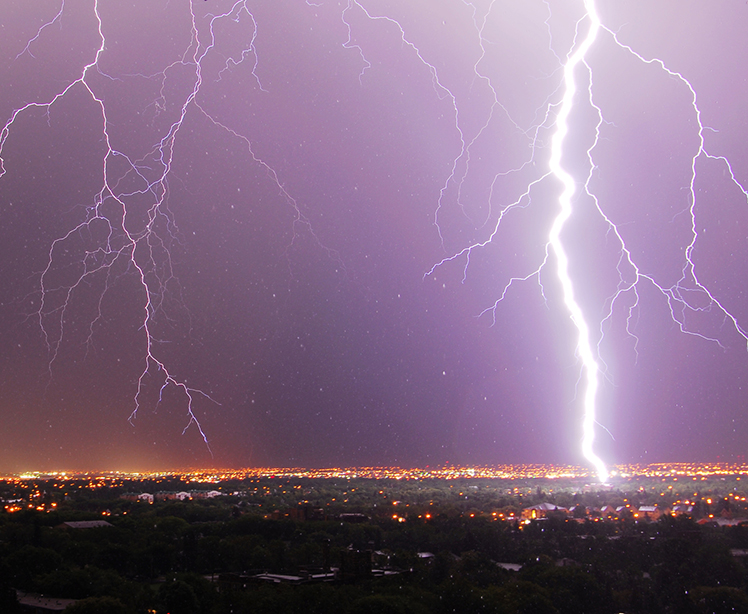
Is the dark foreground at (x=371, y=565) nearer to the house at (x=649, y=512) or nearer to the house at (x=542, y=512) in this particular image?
the house at (x=649, y=512)

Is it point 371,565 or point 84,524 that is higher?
point 371,565

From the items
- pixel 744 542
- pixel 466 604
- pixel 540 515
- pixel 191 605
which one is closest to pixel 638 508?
pixel 540 515

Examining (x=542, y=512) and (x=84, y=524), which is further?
(x=542, y=512)

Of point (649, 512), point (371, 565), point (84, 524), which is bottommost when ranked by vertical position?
point (649, 512)

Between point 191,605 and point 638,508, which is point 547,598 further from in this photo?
point 638,508

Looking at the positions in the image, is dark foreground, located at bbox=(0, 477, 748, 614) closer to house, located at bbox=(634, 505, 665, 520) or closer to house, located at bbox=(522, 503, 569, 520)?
house, located at bbox=(634, 505, 665, 520)

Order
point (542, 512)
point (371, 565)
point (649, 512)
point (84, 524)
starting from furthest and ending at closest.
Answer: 1. point (542, 512)
2. point (649, 512)
3. point (84, 524)
4. point (371, 565)

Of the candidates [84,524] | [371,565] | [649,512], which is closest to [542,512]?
[649,512]

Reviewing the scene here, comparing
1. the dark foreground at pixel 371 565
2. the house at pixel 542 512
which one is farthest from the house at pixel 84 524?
the house at pixel 542 512

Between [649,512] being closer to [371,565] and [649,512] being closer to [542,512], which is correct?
[542,512]
